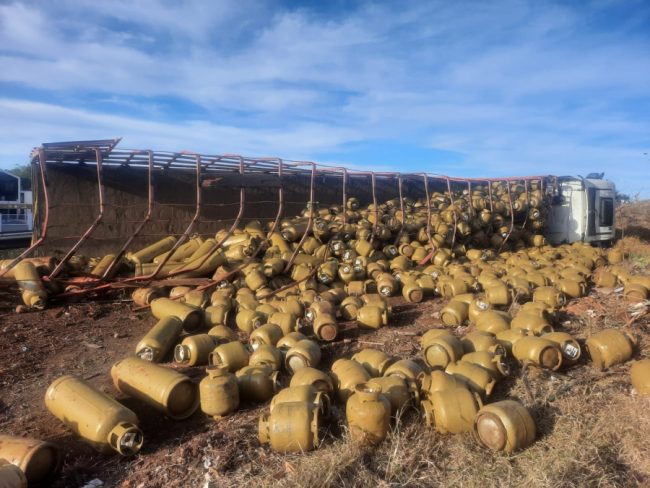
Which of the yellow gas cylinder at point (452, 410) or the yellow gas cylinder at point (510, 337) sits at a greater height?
the yellow gas cylinder at point (510, 337)

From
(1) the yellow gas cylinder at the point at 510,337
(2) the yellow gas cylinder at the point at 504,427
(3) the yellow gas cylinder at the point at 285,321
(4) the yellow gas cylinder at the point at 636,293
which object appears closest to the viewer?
(2) the yellow gas cylinder at the point at 504,427

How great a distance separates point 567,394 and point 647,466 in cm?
75

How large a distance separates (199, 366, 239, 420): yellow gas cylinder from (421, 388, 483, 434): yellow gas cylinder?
1242 mm

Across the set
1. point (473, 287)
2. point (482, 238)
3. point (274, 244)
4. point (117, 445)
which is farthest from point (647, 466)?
point (482, 238)

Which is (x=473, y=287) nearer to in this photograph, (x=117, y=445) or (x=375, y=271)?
(x=375, y=271)

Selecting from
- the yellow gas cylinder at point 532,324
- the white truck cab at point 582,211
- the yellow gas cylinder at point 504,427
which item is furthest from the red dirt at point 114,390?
the white truck cab at point 582,211

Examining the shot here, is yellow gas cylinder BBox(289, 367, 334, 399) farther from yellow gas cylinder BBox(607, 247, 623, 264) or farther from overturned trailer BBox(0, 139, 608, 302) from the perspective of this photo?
yellow gas cylinder BBox(607, 247, 623, 264)

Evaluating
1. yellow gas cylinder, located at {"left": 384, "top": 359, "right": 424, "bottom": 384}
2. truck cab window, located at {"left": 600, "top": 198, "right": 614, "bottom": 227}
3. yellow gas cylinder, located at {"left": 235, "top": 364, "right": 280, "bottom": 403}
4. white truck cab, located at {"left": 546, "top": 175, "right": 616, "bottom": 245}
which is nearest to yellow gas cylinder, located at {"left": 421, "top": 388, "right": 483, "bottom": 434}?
yellow gas cylinder, located at {"left": 384, "top": 359, "right": 424, "bottom": 384}

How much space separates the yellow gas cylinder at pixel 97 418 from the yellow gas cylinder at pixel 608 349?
3.36m

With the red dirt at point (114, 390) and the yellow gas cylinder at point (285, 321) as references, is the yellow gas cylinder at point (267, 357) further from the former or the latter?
the yellow gas cylinder at point (285, 321)

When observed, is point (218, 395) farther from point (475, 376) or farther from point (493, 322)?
point (493, 322)

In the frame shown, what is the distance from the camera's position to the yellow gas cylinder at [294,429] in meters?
2.70

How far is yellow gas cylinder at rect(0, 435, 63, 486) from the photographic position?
8.14 ft

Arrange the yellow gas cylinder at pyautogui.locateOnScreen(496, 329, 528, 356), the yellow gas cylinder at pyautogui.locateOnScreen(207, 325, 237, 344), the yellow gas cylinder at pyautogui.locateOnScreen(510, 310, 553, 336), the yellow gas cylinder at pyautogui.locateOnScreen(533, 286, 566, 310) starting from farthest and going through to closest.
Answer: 1. the yellow gas cylinder at pyautogui.locateOnScreen(533, 286, 566, 310)
2. the yellow gas cylinder at pyautogui.locateOnScreen(207, 325, 237, 344)
3. the yellow gas cylinder at pyautogui.locateOnScreen(510, 310, 553, 336)
4. the yellow gas cylinder at pyautogui.locateOnScreen(496, 329, 528, 356)
